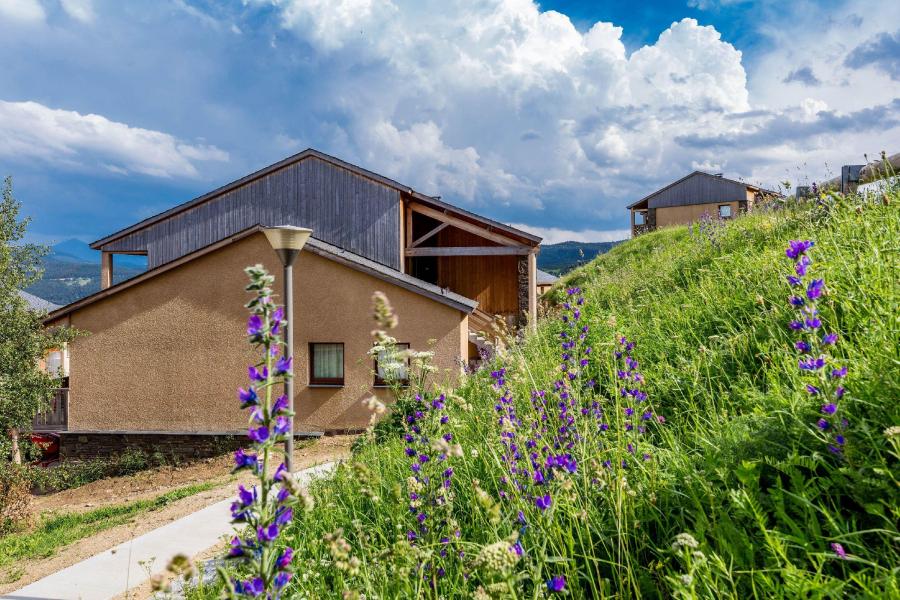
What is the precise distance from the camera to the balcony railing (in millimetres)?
15195

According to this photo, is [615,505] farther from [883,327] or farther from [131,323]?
[131,323]

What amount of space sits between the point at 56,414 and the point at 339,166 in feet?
36.2

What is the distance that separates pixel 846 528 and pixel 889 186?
19.9 feet

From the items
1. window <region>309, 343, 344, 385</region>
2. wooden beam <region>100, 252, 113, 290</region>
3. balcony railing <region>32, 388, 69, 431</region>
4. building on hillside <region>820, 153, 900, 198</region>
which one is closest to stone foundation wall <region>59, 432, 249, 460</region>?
balcony railing <region>32, 388, 69, 431</region>

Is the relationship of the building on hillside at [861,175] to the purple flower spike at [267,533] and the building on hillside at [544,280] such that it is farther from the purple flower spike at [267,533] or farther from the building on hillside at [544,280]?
the building on hillside at [544,280]

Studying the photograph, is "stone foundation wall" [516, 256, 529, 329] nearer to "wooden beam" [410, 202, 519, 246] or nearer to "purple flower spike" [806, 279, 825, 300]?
"wooden beam" [410, 202, 519, 246]

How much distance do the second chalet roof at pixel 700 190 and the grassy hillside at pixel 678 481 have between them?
39.2m

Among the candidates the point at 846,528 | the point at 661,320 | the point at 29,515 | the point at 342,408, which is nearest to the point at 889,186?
the point at 661,320

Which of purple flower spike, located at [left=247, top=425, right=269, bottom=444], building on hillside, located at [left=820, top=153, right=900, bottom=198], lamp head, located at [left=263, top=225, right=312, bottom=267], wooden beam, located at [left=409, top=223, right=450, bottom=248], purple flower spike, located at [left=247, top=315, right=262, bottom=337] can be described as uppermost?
wooden beam, located at [left=409, top=223, right=450, bottom=248]

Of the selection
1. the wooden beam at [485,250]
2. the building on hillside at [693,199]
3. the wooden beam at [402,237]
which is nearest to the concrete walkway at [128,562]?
the wooden beam at [485,250]

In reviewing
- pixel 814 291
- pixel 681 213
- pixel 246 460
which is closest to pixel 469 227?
pixel 814 291

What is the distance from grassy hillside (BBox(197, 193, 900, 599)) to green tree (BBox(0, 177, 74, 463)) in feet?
45.7

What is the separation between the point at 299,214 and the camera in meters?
19.3

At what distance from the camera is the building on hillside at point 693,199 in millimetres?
40250
